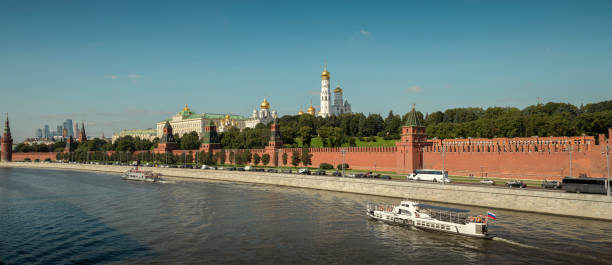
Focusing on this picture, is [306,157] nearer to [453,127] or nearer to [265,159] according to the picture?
[265,159]

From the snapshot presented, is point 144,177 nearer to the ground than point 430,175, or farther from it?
nearer to the ground

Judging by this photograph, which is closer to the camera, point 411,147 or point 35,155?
point 411,147

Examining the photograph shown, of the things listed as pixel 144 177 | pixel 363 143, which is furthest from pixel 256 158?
pixel 363 143

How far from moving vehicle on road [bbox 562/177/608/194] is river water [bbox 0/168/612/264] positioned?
359 centimetres

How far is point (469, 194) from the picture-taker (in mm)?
33094

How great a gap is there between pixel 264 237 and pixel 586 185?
21.9m

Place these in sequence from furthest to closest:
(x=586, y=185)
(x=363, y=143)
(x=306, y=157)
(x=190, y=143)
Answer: (x=190, y=143)
(x=363, y=143)
(x=306, y=157)
(x=586, y=185)

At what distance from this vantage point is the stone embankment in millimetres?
27703

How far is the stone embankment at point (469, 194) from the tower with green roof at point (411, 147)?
1183cm

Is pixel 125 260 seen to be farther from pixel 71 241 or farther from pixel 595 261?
pixel 595 261

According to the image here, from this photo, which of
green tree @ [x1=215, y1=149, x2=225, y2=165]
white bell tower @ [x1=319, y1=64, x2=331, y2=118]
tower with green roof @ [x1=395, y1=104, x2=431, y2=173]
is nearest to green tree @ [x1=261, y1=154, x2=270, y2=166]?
green tree @ [x1=215, y1=149, x2=225, y2=165]

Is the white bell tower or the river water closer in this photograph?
the river water

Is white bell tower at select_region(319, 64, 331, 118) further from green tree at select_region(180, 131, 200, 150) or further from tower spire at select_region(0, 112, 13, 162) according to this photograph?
tower spire at select_region(0, 112, 13, 162)

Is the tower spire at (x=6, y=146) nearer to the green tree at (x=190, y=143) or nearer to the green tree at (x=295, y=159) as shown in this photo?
the green tree at (x=190, y=143)
